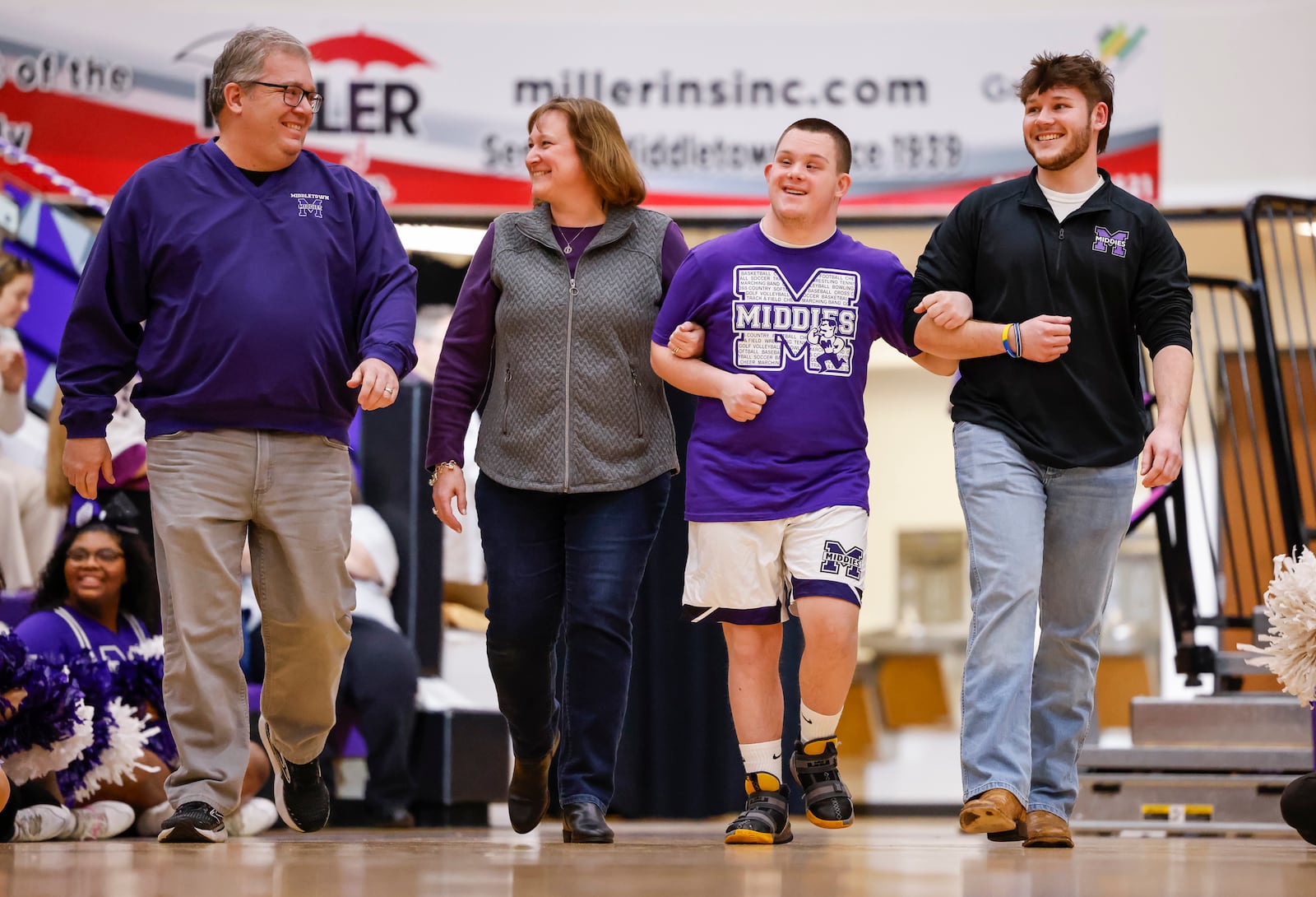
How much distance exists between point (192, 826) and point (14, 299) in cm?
328

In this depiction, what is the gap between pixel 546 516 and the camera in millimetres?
3098

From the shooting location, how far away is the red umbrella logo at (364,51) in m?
6.50

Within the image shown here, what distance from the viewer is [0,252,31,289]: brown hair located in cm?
533

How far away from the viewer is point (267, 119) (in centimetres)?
293

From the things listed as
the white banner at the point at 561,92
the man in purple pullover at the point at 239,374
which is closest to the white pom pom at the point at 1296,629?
the man in purple pullover at the point at 239,374

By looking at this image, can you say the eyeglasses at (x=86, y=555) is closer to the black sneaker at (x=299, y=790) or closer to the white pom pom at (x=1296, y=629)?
the black sneaker at (x=299, y=790)

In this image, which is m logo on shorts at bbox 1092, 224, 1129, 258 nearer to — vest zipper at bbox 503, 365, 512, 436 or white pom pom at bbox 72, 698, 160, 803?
vest zipper at bbox 503, 365, 512, 436

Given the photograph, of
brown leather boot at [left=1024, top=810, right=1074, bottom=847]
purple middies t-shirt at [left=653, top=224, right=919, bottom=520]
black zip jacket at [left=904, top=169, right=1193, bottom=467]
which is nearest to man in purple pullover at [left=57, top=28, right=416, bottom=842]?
purple middies t-shirt at [left=653, top=224, right=919, bottom=520]

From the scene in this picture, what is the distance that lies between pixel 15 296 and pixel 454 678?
2055 millimetres

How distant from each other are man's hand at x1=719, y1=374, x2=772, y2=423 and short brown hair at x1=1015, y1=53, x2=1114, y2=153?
76 cm

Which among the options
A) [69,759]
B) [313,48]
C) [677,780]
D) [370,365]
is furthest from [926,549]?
[370,365]

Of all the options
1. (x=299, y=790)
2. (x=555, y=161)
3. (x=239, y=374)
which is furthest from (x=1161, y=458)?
(x=299, y=790)

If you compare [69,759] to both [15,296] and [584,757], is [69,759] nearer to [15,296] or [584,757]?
[584,757]

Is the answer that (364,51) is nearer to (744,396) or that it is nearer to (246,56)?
(246,56)
